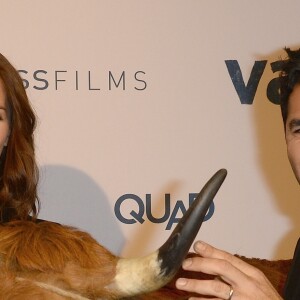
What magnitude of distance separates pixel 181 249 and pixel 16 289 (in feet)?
1.10

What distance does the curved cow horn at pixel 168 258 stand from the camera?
48.6 inches

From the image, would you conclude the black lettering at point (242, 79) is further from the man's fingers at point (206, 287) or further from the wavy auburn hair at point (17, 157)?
the man's fingers at point (206, 287)

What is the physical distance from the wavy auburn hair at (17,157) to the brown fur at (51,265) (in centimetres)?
93

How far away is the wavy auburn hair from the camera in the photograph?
236 centimetres

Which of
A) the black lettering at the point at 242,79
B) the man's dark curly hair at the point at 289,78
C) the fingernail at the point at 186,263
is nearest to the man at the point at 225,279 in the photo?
the fingernail at the point at 186,263

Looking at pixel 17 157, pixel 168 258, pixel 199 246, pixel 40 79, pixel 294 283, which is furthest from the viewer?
pixel 40 79

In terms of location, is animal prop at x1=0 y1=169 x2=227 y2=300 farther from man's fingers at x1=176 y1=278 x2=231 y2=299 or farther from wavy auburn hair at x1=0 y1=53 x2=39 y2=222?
wavy auburn hair at x1=0 y1=53 x2=39 y2=222

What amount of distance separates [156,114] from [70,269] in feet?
5.23

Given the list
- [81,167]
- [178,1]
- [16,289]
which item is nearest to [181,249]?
[16,289]

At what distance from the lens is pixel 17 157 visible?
2432 millimetres

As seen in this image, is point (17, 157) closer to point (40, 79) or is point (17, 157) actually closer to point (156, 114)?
point (40, 79)

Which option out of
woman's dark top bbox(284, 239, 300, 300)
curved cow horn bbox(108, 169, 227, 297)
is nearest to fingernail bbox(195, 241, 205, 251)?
curved cow horn bbox(108, 169, 227, 297)

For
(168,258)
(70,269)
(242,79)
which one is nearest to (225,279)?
(168,258)

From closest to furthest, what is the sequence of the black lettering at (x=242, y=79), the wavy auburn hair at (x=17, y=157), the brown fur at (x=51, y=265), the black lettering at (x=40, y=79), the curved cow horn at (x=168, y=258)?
the curved cow horn at (x=168, y=258) < the brown fur at (x=51, y=265) < the wavy auburn hair at (x=17, y=157) < the black lettering at (x=40, y=79) < the black lettering at (x=242, y=79)
